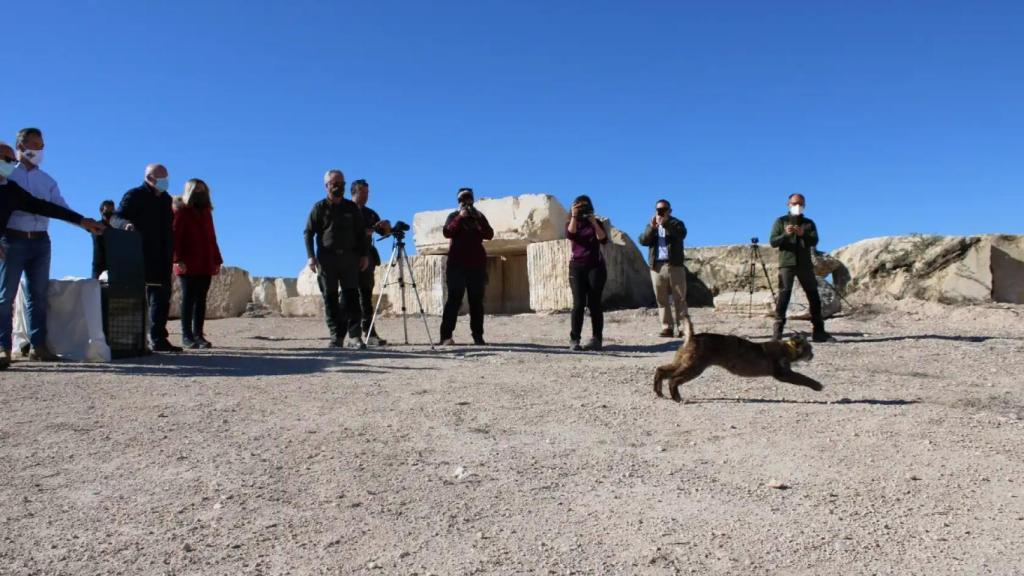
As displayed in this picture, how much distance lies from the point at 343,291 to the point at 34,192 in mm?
2905

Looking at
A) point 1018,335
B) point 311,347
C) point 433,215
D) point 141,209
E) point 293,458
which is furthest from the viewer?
point 433,215

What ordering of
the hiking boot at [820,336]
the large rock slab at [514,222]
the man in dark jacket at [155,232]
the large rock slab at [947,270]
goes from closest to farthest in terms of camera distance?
the man in dark jacket at [155,232] < the hiking boot at [820,336] < the large rock slab at [947,270] < the large rock slab at [514,222]

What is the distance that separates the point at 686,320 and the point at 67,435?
3712mm

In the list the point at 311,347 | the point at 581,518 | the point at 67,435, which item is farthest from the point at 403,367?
the point at 581,518

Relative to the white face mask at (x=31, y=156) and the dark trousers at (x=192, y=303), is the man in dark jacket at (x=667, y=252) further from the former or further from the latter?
the white face mask at (x=31, y=156)

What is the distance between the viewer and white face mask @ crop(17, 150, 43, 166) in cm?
641

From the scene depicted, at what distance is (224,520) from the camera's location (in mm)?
2986

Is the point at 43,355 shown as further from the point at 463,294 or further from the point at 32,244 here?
the point at 463,294

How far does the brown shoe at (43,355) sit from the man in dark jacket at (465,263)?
357 cm

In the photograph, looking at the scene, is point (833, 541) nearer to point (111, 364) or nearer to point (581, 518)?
point (581, 518)

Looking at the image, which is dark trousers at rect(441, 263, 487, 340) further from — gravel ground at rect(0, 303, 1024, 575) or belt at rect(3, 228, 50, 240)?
belt at rect(3, 228, 50, 240)

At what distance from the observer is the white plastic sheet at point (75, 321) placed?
6.68 metres

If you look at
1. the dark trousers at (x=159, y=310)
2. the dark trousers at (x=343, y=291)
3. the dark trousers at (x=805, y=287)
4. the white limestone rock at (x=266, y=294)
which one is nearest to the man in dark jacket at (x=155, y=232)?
the dark trousers at (x=159, y=310)

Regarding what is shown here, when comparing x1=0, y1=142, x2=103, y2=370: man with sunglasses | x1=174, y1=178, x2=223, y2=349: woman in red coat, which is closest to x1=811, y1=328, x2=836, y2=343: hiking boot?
x1=174, y1=178, x2=223, y2=349: woman in red coat
